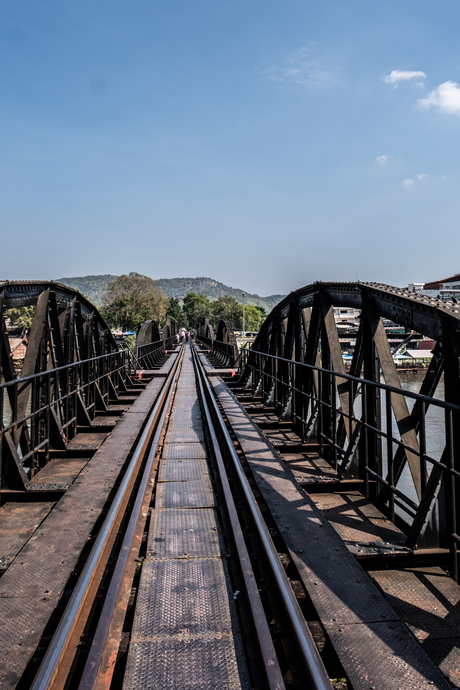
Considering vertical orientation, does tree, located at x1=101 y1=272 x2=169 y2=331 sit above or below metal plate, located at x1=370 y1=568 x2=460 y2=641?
above

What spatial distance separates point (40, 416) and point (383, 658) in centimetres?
531

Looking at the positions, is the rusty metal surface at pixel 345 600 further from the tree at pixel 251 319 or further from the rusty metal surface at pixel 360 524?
the tree at pixel 251 319

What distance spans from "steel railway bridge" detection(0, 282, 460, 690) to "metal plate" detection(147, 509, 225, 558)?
0.8 inches

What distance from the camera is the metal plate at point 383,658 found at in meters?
2.17

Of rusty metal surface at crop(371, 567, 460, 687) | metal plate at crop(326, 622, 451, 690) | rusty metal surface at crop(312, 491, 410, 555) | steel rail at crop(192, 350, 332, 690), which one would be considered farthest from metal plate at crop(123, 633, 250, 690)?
rusty metal surface at crop(312, 491, 410, 555)

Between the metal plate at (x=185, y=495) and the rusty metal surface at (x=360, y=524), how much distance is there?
122cm

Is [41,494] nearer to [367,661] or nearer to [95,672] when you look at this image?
[95,672]

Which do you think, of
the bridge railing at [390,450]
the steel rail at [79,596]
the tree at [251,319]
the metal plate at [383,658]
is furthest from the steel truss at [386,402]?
the tree at [251,319]

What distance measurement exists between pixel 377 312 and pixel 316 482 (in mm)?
2038

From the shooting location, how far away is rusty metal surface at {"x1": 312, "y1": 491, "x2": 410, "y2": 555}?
11.2 ft

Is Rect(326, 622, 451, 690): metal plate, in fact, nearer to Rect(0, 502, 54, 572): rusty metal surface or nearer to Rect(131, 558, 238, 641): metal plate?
Rect(131, 558, 238, 641): metal plate

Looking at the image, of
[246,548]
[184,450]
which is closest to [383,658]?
[246,548]

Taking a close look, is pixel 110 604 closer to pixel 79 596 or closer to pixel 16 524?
pixel 79 596

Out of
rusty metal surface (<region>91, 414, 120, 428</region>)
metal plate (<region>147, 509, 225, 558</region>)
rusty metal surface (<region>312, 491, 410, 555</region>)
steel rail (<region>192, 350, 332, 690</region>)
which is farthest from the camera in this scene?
rusty metal surface (<region>91, 414, 120, 428</region>)
